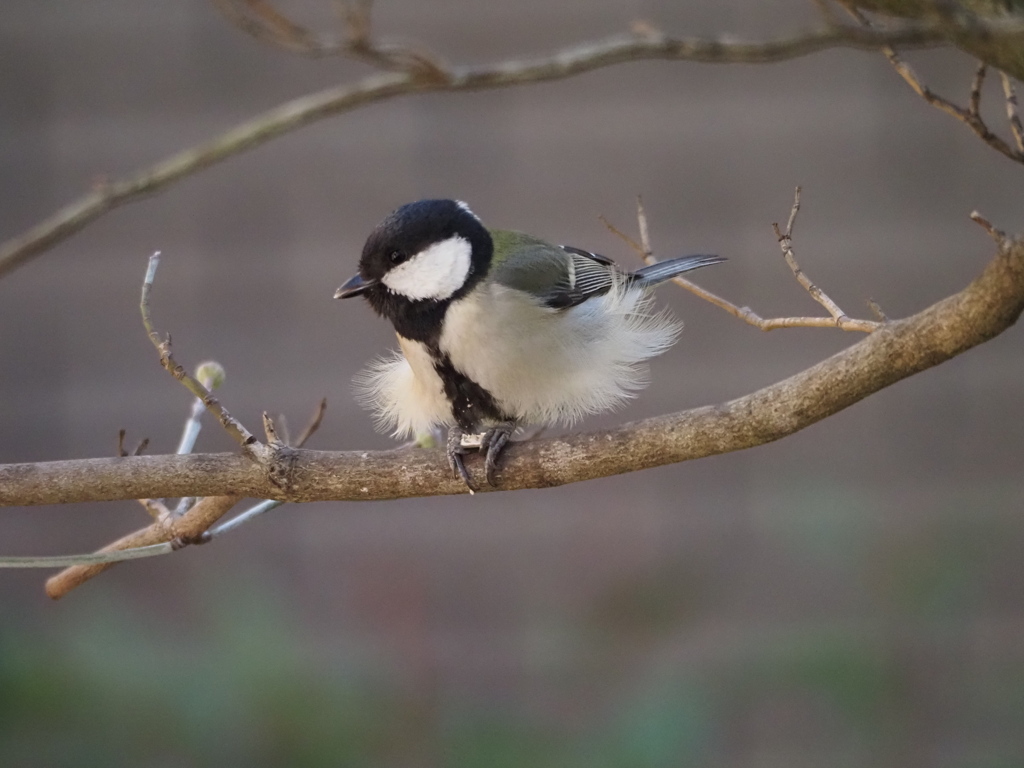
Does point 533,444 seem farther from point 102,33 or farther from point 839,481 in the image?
point 102,33

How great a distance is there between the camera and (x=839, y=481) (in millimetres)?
4328

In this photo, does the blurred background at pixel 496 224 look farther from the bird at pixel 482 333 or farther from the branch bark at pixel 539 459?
the branch bark at pixel 539 459

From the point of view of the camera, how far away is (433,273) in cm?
264

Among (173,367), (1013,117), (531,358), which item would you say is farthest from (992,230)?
(531,358)

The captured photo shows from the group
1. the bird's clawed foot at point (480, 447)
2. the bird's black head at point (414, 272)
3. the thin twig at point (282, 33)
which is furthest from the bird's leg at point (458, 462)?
the thin twig at point (282, 33)

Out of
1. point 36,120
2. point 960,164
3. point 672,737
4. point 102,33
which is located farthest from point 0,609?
point 960,164

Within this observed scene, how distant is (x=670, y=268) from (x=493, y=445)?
105 centimetres

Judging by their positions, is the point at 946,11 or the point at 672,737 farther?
the point at 672,737

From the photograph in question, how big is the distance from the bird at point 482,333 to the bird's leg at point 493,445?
44 mm

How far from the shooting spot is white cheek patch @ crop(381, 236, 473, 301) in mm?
2605

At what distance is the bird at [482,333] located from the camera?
2553 mm

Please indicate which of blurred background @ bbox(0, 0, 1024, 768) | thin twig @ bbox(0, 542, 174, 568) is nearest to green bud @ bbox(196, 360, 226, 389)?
thin twig @ bbox(0, 542, 174, 568)

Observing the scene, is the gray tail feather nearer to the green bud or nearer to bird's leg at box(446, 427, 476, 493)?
bird's leg at box(446, 427, 476, 493)

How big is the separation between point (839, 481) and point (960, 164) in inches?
51.7
